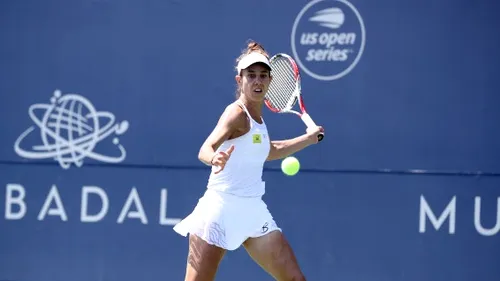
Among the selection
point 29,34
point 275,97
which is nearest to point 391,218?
point 275,97

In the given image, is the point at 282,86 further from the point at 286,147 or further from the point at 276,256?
the point at 276,256

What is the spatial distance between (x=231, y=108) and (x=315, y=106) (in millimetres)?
1819

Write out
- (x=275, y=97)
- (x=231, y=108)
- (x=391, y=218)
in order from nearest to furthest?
(x=231, y=108) → (x=275, y=97) → (x=391, y=218)

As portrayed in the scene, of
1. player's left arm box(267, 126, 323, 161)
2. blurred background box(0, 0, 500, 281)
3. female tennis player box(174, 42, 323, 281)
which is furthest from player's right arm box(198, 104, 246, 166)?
blurred background box(0, 0, 500, 281)

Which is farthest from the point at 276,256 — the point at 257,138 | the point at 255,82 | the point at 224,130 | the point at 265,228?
the point at 255,82

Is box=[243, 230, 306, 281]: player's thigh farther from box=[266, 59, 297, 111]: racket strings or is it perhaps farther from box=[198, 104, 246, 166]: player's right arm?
box=[266, 59, 297, 111]: racket strings

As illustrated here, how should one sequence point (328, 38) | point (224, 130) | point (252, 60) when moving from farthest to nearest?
point (328, 38)
point (252, 60)
point (224, 130)

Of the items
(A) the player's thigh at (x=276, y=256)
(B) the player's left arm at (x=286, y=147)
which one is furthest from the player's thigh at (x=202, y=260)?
(B) the player's left arm at (x=286, y=147)

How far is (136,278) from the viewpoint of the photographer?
254 inches

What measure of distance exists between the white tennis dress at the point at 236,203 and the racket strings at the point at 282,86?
1.90 feet

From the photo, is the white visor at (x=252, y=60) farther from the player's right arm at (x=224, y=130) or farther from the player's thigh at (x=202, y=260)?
the player's thigh at (x=202, y=260)

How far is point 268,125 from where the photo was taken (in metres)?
6.32

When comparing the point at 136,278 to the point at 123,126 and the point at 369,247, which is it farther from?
the point at 369,247

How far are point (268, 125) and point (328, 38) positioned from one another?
0.68 m
